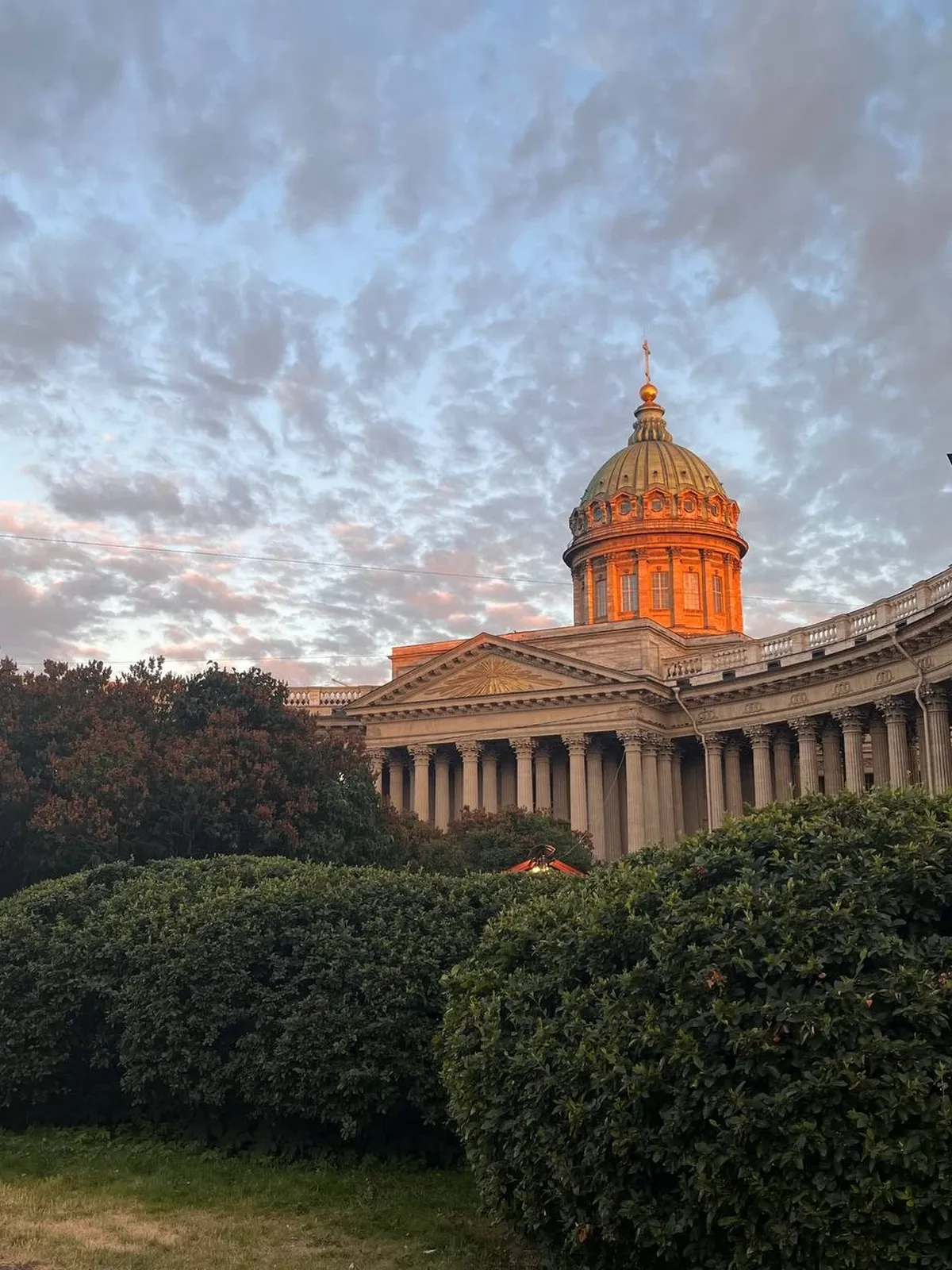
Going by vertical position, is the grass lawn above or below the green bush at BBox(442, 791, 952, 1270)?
below

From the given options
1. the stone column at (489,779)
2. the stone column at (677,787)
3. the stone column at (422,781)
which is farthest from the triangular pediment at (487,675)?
the stone column at (677,787)

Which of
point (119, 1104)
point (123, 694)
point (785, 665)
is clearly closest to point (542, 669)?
point (785, 665)

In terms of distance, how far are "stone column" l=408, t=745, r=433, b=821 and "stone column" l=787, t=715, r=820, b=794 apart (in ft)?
55.7

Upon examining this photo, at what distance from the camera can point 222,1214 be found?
1046cm

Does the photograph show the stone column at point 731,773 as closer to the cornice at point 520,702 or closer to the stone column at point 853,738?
the cornice at point 520,702

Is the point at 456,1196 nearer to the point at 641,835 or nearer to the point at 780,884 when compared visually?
the point at 780,884

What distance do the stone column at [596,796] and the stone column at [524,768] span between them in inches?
95.8

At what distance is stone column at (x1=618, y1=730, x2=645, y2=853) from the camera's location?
49.2 meters

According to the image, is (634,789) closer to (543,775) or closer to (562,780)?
(543,775)

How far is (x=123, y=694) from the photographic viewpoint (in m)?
34.5

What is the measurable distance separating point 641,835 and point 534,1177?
4202 cm

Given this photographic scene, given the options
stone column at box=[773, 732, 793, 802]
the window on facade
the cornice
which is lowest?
stone column at box=[773, 732, 793, 802]

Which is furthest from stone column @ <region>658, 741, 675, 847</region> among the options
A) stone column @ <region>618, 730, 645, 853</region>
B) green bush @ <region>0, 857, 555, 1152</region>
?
green bush @ <region>0, 857, 555, 1152</region>

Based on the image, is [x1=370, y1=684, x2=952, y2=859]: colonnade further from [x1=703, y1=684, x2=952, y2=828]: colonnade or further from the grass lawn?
the grass lawn
